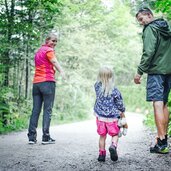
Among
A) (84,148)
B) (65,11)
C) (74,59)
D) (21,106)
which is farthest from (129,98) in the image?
(84,148)

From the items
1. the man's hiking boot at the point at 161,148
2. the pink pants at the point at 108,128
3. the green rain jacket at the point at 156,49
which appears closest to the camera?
the pink pants at the point at 108,128

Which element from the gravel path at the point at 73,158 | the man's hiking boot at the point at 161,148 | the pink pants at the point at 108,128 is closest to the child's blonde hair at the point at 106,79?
the pink pants at the point at 108,128

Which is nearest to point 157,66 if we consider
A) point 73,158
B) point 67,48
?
point 73,158

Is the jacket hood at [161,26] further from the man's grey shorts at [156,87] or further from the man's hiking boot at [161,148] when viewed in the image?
the man's hiking boot at [161,148]

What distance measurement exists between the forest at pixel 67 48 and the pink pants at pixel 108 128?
2192 mm

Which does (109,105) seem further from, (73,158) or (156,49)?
(156,49)

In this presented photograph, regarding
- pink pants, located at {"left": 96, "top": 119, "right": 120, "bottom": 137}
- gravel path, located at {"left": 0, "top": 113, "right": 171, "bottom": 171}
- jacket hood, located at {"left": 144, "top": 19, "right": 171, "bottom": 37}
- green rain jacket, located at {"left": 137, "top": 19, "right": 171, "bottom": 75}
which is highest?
jacket hood, located at {"left": 144, "top": 19, "right": 171, "bottom": 37}

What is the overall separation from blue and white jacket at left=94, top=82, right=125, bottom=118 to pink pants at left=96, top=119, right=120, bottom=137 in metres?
0.10

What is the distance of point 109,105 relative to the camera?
5723mm

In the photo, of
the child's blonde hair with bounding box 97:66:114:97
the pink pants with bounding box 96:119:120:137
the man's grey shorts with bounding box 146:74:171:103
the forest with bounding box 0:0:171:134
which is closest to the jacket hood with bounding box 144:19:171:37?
the man's grey shorts with bounding box 146:74:171:103

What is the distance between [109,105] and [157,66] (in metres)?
0.93

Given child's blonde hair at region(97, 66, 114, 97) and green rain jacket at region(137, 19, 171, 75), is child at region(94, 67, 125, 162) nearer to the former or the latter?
child's blonde hair at region(97, 66, 114, 97)

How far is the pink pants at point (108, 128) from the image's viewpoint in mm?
5691

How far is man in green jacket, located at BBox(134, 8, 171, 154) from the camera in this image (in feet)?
19.6
